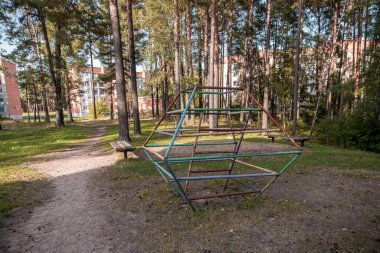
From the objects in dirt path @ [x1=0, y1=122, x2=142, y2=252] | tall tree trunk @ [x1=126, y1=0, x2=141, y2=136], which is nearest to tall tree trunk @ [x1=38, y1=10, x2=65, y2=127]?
tall tree trunk @ [x1=126, y1=0, x2=141, y2=136]

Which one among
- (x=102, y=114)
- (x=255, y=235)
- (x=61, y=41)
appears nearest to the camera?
(x=255, y=235)

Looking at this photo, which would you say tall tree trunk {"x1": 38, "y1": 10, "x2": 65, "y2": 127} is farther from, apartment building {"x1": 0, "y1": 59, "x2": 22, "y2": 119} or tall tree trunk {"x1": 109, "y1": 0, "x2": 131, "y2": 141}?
apartment building {"x1": 0, "y1": 59, "x2": 22, "y2": 119}

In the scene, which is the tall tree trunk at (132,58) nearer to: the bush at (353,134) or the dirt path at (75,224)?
the dirt path at (75,224)

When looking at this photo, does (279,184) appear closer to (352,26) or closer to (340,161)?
(340,161)

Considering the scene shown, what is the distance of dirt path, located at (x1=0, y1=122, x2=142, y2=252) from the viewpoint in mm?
2910

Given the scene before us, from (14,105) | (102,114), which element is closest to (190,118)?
(102,114)

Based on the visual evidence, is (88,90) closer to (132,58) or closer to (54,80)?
(54,80)

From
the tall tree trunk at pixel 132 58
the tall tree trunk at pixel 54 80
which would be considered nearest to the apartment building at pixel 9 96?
the tall tree trunk at pixel 54 80

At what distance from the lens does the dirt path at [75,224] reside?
2.91 metres

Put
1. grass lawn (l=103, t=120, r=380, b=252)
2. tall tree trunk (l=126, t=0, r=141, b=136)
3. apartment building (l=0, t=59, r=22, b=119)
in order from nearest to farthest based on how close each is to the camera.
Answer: grass lawn (l=103, t=120, r=380, b=252)
tall tree trunk (l=126, t=0, r=141, b=136)
apartment building (l=0, t=59, r=22, b=119)

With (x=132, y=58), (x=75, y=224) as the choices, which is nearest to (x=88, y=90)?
(x=132, y=58)

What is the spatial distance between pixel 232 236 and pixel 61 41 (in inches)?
722

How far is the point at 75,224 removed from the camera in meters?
3.49

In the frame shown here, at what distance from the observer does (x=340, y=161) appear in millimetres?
7137
